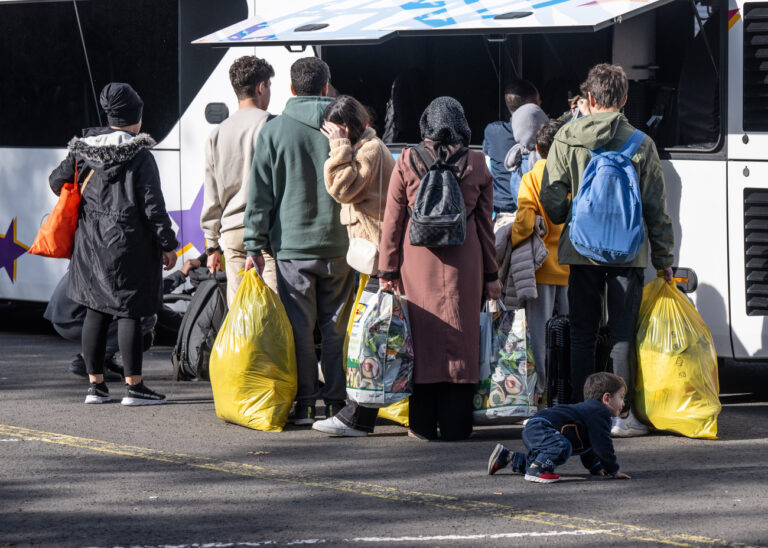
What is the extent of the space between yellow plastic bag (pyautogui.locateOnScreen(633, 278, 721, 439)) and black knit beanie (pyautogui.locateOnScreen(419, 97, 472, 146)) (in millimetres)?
1349

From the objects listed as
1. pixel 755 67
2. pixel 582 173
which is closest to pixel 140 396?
pixel 582 173

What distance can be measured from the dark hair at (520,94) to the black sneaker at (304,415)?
242cm

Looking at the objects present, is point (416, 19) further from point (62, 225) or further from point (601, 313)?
point (62, 225)

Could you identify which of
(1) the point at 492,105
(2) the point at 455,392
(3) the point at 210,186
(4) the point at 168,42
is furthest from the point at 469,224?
(4) the point at 168,42

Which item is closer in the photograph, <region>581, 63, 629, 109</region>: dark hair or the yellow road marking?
the yellow road marking

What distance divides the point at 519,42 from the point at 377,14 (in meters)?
1.15

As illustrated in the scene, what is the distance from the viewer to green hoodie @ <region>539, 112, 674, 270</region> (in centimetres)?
716

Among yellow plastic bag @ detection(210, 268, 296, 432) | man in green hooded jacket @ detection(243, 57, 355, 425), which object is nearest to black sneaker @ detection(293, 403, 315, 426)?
man in green hooded jacket @ detection(243, 57, 355, 425)

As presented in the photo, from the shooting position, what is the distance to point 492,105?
9.23 metres

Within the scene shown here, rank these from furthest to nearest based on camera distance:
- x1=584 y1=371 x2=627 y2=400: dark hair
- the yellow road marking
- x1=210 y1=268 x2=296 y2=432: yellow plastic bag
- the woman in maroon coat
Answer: x1=210 y1=268 x2=296 y2=432: yellow plastic bag, the woman in maroon coat, x1=584 y1=371 x2=627 y2=400: dark hair, the yellow road marking

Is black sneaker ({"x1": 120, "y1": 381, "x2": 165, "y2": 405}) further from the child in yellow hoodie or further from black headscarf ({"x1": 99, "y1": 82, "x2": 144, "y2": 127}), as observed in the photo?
Result: the child in yellow hoodie

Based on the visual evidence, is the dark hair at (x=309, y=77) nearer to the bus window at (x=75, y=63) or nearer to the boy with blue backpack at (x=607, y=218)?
the boy with blue backpack at (x=607, y=218)

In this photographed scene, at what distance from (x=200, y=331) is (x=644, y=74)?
325 cm

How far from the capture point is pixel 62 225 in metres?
8.34
